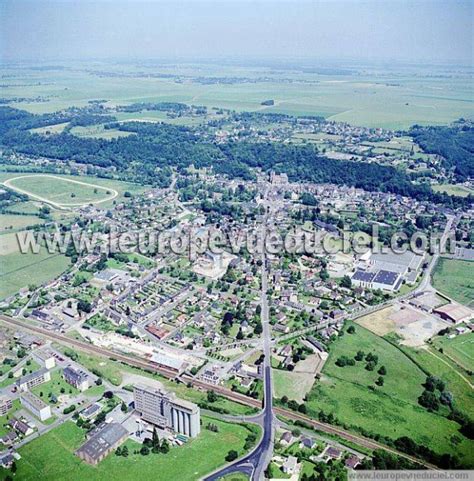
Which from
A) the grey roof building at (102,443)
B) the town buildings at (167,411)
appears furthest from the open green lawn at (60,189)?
the grey roof building at (102,443)

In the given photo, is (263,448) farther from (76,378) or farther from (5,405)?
(5,405)

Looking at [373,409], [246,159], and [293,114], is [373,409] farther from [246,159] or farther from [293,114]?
[293,114]

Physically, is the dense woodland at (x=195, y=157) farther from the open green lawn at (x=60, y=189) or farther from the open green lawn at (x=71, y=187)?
the open green lawn at (x=60, y=189)

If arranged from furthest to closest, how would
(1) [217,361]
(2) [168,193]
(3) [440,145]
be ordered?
(3) [440,145], (2) [168,193], (1) [217,361]

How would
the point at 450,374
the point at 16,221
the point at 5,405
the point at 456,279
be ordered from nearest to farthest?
the point at 5,405
the point at 450,374
the point at 456,279
the point at 16,221

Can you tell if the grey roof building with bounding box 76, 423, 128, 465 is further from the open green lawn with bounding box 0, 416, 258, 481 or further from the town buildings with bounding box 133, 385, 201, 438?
the town buildings with bounding box 133, 385, 201, 438

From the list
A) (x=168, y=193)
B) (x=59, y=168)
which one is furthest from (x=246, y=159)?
(x=59, y=168)
